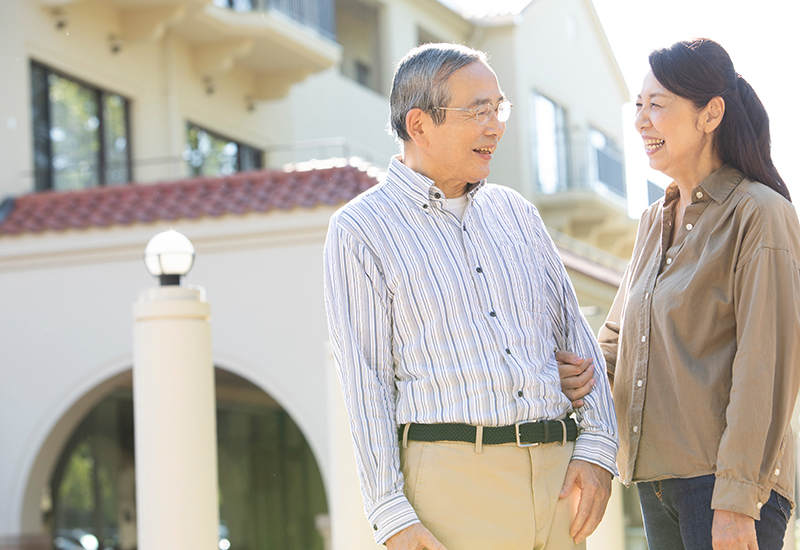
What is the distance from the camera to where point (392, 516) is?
2.65 m

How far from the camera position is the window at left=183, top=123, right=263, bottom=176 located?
44.6 ft

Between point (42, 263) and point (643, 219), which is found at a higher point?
point (42, 263)

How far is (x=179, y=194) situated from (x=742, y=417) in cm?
803

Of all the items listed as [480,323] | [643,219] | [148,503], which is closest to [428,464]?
[480,323]

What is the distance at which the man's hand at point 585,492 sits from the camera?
282 centimetres

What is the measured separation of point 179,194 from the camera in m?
10.0

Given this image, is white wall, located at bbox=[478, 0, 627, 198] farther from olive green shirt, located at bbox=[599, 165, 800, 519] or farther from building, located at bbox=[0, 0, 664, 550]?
olive green shirt, located at bbox=[599, 165, 800, 519]

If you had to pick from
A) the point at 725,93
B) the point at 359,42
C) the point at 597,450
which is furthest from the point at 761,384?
the point at 359,42

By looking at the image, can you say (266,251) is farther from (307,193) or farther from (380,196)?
(380,196)

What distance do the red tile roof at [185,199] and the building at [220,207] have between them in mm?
22

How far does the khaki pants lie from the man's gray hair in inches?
35.8

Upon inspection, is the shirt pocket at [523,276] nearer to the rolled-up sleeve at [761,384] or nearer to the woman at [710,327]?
the woman at [710,327]

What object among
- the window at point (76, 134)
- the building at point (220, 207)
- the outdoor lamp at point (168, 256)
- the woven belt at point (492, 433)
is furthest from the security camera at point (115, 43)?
the woven belt at point (492, 433)

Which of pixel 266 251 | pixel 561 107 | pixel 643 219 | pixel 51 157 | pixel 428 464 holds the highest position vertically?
pixel 561 107
